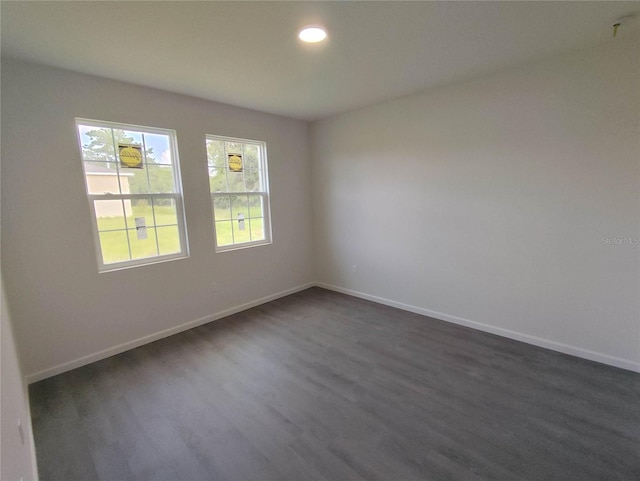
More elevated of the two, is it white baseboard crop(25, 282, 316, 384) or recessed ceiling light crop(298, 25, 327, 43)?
recessed ceiling light crop(298, 25, 327, 43)

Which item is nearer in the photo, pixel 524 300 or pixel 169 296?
pixel 524 300

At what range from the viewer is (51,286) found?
8.20 feet

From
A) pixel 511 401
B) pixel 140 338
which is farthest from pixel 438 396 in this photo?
pixel 140 338

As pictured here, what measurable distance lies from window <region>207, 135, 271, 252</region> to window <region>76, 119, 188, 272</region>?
48cm

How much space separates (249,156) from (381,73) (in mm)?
2025

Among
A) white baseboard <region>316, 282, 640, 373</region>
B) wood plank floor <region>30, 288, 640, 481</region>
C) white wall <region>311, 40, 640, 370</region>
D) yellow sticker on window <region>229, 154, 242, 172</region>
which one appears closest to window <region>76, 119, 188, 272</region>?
yellow sticker on window <region>229, 154, 242, 172</region>

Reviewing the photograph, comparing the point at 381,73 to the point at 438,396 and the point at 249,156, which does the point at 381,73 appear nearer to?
the point at 249,156

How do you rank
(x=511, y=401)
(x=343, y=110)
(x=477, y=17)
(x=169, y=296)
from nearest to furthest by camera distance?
(x=477, y=17)
(x=511, y=401)
(x=169, y=296)
(x=343, y=110)

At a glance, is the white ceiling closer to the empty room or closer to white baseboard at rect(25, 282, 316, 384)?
the empty room

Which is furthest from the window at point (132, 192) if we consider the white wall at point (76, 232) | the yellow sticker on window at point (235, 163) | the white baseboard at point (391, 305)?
the white baseboard at point (391, 305)

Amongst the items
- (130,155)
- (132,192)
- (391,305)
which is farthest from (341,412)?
(130,155)

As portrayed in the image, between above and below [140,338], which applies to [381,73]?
above

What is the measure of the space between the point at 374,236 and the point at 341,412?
239 cm

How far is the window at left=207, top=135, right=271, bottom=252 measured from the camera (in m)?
3.62
